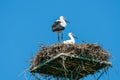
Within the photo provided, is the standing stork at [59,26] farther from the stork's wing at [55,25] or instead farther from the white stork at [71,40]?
the white stork at [71,40]

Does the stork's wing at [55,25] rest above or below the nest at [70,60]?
above

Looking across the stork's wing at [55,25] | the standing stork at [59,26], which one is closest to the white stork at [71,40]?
the standing stork at [59,26]

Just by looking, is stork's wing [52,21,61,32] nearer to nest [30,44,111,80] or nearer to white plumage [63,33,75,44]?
white plumage [63,33,75,44]

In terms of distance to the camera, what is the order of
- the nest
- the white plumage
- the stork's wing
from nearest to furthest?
the nest < the white plumage < the stork's wing

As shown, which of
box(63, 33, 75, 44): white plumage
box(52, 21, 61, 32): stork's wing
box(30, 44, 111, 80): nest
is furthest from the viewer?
box(52, 21, 61, 32): stork's wing

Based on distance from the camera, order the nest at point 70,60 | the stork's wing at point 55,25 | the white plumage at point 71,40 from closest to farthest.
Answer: the nest at point 70,60
the white plumage at point 71,40
the stork's wing at point 55,25

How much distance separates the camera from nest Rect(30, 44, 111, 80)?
64.3ft

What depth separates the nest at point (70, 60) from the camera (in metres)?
19.6

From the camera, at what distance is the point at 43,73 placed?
67.5ft

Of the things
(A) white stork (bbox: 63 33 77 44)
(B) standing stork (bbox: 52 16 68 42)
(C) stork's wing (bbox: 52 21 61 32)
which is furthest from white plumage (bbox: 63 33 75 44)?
(C) stork's wing (bbox: 52 21 61 32)

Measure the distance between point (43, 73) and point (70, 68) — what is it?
90 cm

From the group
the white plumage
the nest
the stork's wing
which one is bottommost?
the nest

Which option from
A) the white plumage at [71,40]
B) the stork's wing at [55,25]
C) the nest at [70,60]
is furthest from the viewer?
the stork's wing at [55,25]

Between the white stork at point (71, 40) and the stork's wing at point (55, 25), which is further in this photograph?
the stork's wing at point (55, 25)
